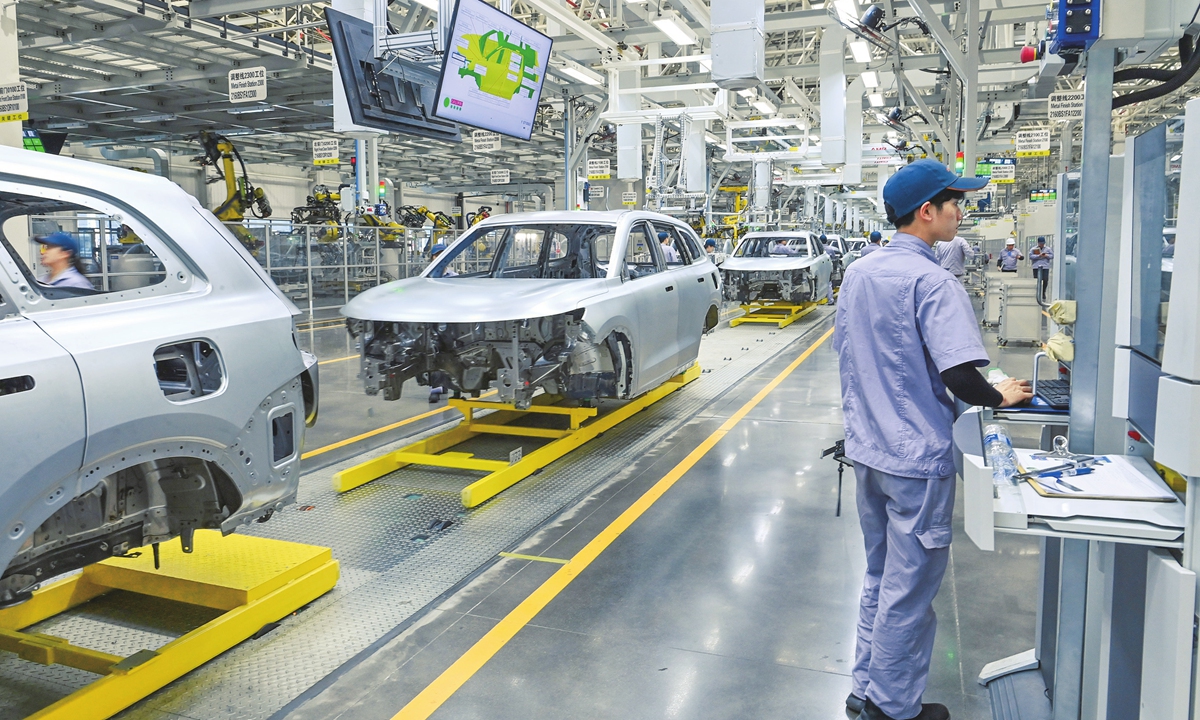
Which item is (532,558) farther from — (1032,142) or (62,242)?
(1032,142)

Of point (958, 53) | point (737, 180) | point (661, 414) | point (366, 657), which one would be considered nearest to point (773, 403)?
point (661, 414)

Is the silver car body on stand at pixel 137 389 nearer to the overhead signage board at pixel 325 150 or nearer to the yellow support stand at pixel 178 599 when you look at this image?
the yellow support stand at pixel 178 599

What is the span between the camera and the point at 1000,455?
218cm

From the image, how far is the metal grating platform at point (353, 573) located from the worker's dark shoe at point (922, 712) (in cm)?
185

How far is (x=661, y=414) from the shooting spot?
753cm

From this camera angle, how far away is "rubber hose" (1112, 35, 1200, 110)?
228cm

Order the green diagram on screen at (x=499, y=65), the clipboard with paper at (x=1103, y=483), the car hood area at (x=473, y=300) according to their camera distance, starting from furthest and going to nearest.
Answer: the green diagram on screen at (x=499, y=65) < the car hood area at (x=473, y=300) < the clipboard with paper at (x=1103, y=483)

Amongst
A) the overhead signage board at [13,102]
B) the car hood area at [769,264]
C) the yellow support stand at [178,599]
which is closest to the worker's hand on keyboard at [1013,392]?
the yellow support stand at [178,599]

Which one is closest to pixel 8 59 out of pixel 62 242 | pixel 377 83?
pixel 377 83

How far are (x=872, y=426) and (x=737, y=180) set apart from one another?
27001 millimetres

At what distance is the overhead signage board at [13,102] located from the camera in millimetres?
7113

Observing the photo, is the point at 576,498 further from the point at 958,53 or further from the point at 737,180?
the point at 737,180

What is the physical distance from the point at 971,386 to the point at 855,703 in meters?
1.17

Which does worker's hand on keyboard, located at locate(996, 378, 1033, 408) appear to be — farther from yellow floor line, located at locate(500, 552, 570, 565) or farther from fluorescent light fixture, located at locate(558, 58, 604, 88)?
fluorescent light fixture, located at locate(558, 58, 604, 88)
